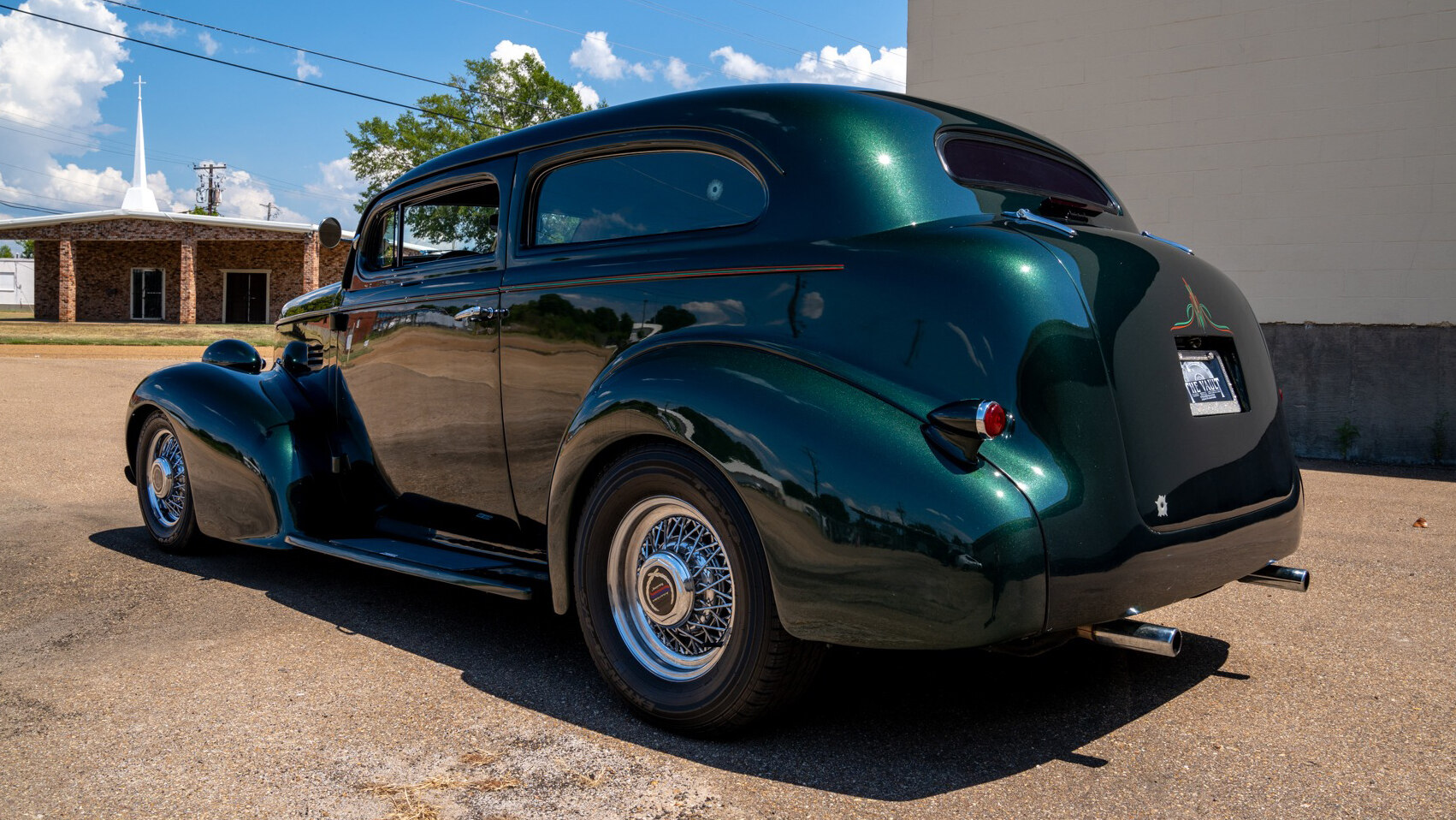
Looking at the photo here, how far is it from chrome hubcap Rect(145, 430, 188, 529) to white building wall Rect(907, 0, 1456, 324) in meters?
9.31

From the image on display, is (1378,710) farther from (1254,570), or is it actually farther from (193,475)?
(193,475)

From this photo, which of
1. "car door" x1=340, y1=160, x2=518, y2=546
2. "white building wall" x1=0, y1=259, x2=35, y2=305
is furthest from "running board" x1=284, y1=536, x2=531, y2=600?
"white building wall" x1=0, y1=259, x2=35, y2=305

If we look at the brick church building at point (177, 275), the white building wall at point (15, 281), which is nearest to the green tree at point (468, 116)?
the brick church building at point (177, 275)

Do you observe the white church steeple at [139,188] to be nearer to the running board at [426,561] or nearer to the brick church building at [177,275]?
the brick church building at [177,275]

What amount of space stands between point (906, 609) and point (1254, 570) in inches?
50.9

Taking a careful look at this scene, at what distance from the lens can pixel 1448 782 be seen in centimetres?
265

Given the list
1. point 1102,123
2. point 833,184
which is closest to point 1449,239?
point 1102,123

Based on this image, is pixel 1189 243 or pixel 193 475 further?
pixel 1189 243

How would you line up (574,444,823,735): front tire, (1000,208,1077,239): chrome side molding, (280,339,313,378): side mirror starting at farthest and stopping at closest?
(280,339,313,378): side mirror < (1000,208,1077,239): chrome side molding < (574,444,823,735): front tire

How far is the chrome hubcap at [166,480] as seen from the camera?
197 inches

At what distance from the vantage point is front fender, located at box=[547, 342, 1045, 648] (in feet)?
7.98

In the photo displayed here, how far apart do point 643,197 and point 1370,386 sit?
875 centimetres

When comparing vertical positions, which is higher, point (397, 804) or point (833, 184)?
point (833, 184)

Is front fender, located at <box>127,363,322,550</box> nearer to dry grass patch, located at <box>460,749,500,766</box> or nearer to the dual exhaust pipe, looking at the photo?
dry grass patch, located at <box>460,749,500,766</box>
